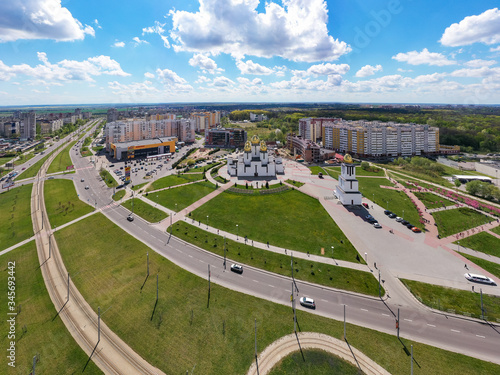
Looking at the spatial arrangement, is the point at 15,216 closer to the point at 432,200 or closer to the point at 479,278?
the point at 479,278

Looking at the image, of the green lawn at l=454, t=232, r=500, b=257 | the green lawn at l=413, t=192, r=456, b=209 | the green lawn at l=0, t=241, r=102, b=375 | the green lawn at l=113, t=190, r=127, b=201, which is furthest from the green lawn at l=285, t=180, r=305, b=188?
the green lawn at l=0, t=241, r=102, b=375

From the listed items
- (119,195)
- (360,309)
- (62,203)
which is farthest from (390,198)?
(62,203)

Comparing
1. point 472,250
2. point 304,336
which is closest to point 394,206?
point 472,250

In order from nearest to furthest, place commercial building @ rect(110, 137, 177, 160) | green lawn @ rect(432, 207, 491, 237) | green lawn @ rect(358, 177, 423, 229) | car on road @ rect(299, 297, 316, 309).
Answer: car on road @ rect(299, 297, 316, 309) → green lawn @ rect(432, 207, 491, 237) → green lawn @ rect(358, 177, 423, 229) → commercial building @ rect(110, 137, 177, 160)

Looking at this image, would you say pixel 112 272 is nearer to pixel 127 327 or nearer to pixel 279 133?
pixel 127 327

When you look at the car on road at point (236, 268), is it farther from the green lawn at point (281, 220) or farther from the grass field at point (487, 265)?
the grass field at point (487, 265)

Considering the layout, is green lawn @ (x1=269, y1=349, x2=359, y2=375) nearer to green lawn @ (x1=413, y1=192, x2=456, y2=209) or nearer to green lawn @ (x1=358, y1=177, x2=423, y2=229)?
green lawn @ (x1=358, y1=177, x2=423, y2=229)
